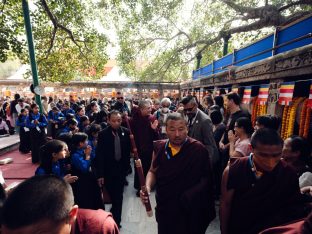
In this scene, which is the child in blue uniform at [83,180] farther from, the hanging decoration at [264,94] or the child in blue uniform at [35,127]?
the child in blue uniform at [35,127]

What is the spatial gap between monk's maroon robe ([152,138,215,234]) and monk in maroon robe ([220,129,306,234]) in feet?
1.23

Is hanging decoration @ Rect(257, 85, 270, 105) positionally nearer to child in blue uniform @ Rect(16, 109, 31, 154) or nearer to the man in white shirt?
child in blue uniform @ Rect(16, 109, 31, 154)

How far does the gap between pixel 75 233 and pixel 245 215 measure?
1.28 metres

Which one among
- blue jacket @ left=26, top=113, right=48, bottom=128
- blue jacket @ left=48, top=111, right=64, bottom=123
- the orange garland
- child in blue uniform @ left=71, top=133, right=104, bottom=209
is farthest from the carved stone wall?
blue jacket @ left=26, top=113, right=48, bottom=128

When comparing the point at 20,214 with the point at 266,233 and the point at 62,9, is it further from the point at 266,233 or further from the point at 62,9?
the point at 62,9

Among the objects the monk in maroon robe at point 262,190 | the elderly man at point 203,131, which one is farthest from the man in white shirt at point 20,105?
the monk in maroon robe at point 262,190

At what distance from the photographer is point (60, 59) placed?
991 centimetres

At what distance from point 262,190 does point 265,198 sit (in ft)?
0.20

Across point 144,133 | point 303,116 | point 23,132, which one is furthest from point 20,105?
point 303,116

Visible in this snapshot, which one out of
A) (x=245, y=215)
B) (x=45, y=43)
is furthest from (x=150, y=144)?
(x=45, y=43)

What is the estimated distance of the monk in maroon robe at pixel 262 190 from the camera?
1.62 m

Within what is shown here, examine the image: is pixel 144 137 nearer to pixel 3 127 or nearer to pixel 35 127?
pixel 35 127

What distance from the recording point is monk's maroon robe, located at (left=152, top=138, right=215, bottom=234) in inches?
82.4

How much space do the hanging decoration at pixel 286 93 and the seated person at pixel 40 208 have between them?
3.17 m
